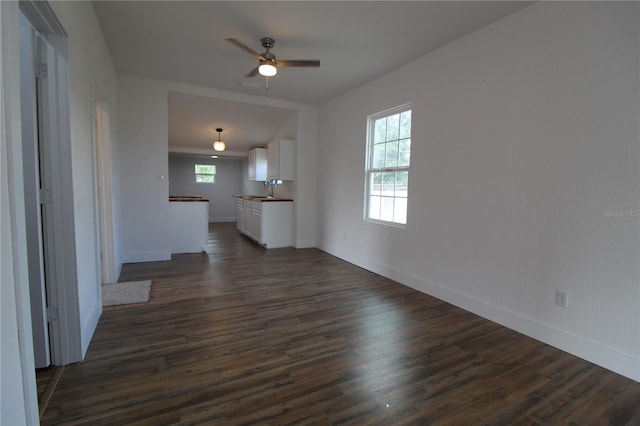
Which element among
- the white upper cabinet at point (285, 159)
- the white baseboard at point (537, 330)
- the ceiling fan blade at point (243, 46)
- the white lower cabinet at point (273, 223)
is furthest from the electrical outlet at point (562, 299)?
the white upper cabinet at point (285, 159)

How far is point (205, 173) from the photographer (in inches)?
386

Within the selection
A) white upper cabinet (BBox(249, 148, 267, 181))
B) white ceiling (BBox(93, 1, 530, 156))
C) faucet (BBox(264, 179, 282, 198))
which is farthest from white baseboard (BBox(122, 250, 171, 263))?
white upper cabinet (BBox(249, 148, 267, 181))

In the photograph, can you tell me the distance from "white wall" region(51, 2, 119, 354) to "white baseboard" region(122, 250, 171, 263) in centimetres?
203

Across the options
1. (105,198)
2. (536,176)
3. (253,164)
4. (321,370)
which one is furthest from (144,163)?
(536,176)

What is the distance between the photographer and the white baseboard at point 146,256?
4516 millimetres

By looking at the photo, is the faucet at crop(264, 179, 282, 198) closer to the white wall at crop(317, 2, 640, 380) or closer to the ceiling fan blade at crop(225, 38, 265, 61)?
the white wall at crop(317, 2, 640, 380)

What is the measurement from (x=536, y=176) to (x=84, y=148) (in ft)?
11.5

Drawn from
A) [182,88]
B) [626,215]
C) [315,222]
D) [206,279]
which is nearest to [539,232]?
[626,215]

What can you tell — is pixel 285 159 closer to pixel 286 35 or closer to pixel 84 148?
pixel 286 35

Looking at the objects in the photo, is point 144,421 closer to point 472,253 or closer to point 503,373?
point 503,373

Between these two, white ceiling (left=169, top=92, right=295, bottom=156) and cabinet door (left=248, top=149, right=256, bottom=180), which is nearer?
A: white ceiling (left=169, top=92, right=295, bottom=156)

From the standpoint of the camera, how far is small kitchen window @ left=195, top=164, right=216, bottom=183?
31.9ft

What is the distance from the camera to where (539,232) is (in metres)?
2.46

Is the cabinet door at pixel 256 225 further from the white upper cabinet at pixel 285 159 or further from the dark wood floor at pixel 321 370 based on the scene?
the dark wood floor at pixel 321 370
